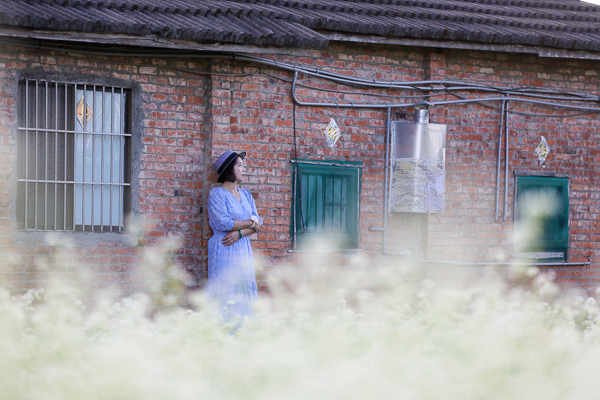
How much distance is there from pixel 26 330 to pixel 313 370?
235 cm

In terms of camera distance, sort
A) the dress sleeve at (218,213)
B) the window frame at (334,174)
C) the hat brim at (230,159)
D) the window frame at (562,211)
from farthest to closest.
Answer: the window frame at (562,211) < the window frame at (334,174) < the hat brim at (230,159) < the dress sleeve at (218,213)

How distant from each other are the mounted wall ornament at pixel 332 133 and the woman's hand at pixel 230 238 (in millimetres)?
1578

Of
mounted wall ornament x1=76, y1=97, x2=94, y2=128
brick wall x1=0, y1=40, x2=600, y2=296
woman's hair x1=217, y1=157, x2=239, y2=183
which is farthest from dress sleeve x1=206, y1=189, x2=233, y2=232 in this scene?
mounted wall ornament x1=76, y1=97, x2=94, y2=128

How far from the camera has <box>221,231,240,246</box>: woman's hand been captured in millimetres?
5992

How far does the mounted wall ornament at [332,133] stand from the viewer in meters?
7.00

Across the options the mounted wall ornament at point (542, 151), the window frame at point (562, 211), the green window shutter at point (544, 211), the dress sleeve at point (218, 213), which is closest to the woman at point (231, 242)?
the dress sleeve at point (218, 213)

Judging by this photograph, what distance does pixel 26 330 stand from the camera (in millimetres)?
4742

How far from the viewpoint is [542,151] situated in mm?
7773

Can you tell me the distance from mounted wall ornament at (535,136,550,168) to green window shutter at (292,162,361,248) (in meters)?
2.23

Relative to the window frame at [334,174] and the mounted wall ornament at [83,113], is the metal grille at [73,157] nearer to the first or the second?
the mounted wall ornament at [83,113]

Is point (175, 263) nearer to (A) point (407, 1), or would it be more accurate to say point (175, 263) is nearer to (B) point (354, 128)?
(B) point (354, 128)

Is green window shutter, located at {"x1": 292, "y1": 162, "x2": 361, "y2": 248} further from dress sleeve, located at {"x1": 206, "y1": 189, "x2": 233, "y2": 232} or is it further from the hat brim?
dress sleeve, located at {"x1": 206, "y1": 189, "x2": 233, "y2": 232}

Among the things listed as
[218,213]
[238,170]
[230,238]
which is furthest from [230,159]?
[230,238]

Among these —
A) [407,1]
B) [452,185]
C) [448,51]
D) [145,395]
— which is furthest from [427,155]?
[145,395]
